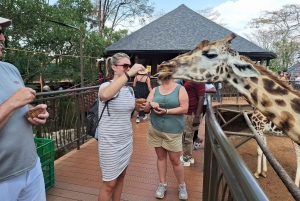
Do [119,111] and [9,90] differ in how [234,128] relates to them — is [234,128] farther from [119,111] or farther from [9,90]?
[9,90]

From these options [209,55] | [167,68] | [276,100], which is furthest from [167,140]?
[276,100]

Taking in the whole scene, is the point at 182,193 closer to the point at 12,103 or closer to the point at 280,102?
the point at 280,102

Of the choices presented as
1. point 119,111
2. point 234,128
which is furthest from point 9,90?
point 234,128

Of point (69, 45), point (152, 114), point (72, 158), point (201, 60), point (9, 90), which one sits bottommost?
point (72, 158)

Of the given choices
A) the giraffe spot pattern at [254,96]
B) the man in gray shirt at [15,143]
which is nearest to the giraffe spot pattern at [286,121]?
the giraffe spot pattern at [254,96]

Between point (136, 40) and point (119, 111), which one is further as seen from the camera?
point (136, 40)

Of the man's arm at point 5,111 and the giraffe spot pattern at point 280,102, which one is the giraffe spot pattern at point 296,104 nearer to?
the giraffe spot pattern at point 280,102

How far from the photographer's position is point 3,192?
152cm

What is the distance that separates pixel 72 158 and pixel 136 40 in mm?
12872

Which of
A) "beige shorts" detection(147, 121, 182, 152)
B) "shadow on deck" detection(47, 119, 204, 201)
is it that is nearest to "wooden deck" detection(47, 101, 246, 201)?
"shadow on deck" detection(47, 119, 204, 201)

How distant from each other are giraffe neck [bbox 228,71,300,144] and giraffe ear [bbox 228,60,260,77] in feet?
0.67

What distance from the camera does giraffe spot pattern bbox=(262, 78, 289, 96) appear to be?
261 centimetres

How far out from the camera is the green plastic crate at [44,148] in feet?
9.87

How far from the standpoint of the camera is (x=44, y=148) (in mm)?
3064
